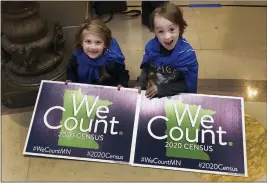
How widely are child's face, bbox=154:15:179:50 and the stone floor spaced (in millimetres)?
614

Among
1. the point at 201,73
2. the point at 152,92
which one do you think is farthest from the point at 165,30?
the point at 201,73

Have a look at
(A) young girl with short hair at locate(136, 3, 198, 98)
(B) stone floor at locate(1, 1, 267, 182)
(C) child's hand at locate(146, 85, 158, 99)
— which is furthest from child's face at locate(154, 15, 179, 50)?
(B) stone floor at locate(1, 1, 267, 182)

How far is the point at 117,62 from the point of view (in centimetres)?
145

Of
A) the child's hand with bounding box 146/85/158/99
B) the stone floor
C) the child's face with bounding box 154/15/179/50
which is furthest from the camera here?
the stone floor

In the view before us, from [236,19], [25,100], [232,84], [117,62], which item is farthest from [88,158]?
[236,19]

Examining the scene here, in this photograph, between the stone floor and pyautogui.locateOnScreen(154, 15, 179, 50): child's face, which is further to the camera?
the stone floor

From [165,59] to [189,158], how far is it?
0.41 meters

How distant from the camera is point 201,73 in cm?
203

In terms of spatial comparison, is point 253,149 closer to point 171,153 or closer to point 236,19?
point 171,153

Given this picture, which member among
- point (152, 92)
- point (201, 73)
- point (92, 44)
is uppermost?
point (201, 73)

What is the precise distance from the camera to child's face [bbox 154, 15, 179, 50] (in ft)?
4.00

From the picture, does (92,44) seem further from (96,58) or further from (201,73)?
(201,73)

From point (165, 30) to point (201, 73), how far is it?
85cm

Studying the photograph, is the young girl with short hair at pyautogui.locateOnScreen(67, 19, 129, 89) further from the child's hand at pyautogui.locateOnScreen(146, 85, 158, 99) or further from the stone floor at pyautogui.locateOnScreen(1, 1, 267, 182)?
the stone floor at pyautogui.locateOnScreen(1, 1, 267, 182)
